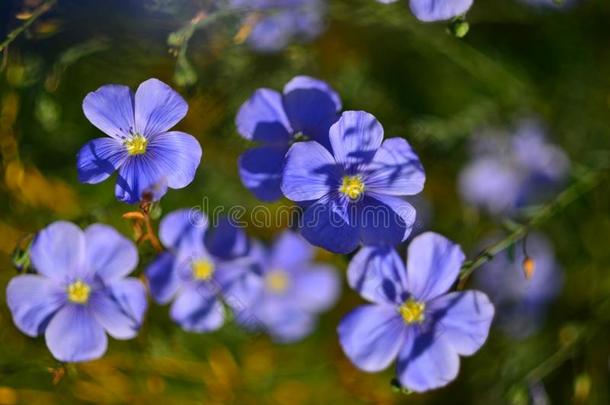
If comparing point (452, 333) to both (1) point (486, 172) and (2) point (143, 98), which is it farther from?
(1) point (486, 172)

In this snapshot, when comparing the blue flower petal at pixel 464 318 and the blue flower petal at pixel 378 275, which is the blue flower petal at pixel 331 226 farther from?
the blue flower petal at pixel 464 318

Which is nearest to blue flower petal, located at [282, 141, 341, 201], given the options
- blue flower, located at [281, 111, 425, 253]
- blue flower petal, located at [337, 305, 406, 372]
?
blue flower, located at [281, 111, 425, 253]

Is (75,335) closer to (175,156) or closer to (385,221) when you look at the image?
(175,156)

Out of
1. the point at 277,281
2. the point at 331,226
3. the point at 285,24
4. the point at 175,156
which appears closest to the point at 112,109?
the point at 175,156

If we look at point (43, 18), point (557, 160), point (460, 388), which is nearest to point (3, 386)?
point (43, 18)

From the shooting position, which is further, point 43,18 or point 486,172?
point 486,172

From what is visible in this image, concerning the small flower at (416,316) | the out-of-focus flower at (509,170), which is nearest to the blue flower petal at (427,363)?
the small flower at (416,316)

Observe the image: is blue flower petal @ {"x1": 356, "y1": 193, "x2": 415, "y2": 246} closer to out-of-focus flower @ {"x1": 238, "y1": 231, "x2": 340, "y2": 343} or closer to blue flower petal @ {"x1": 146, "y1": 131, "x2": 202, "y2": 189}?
blue flower petal @ {"x1": 146, "y1": 131, "x2": 202, "y2": 189}
